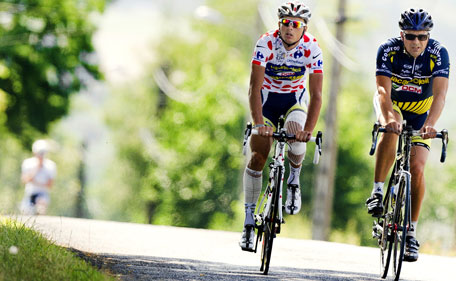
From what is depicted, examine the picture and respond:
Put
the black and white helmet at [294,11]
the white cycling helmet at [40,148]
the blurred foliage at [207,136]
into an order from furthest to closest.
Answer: the blurred foliage at [207,136], the white cycling helmet at [40,148], the black and white helmet at [294,11]

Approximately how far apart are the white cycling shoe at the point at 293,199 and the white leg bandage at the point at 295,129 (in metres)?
0.26

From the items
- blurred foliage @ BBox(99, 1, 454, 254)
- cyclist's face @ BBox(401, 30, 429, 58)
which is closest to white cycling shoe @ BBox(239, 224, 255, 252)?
cyclist's face @ BBox(401, 30, 429, 58)

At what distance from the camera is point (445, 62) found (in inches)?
396

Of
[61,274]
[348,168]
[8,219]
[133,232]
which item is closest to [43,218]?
[133,232]

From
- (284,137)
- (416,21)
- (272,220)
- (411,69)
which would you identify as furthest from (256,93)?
(416,21)

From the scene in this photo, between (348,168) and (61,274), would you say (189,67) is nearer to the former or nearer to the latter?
(348,168)

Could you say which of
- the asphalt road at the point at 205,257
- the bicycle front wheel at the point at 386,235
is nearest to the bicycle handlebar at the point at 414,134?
the bicycle front wheel at the point at 386,235

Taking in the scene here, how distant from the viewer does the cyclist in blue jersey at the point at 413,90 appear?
9.88m

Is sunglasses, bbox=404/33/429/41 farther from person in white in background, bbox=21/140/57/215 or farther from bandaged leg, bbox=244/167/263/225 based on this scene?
person in white in background, bbox=21/140/57/215

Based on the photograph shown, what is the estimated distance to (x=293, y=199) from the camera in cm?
1070

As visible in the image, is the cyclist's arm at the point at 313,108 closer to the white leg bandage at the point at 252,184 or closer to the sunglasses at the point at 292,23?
the sunglasses at the point at 292,23

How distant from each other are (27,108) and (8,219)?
85.4 feet

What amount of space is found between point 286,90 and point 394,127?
126 cm

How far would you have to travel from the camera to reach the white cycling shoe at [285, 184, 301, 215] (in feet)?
35.0
